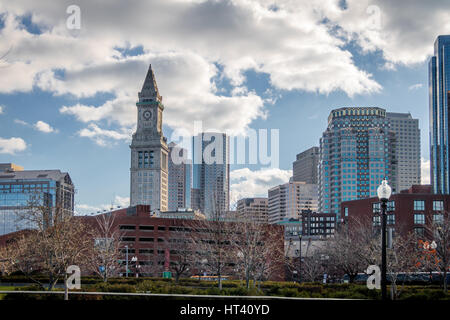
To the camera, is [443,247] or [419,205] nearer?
[443,247]

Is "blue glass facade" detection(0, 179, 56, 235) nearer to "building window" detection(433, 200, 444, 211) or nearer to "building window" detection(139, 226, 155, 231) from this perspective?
"building window" detection(139, 226, 155, 231)

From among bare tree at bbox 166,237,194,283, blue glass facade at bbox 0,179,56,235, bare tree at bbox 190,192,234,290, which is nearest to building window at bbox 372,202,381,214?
bare tree at bbox 166,237,194,283

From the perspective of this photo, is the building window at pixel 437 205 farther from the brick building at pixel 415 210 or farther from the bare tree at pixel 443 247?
the bare tree at pixel 443 247

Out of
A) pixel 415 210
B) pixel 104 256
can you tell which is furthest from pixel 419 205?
pixel 104 256

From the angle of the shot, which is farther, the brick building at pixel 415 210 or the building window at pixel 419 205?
the building window at pixel 419 205

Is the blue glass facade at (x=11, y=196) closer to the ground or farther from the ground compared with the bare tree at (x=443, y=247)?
farther from the ground

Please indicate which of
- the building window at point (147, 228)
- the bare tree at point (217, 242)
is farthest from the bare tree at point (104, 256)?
the building window at point (147, 228)

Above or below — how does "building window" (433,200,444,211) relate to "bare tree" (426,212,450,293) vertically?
above

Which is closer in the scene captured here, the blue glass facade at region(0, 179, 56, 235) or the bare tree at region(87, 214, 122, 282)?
the bare tree at region(87, 214, 122, 282)

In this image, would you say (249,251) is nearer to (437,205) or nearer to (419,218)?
(419,218)
